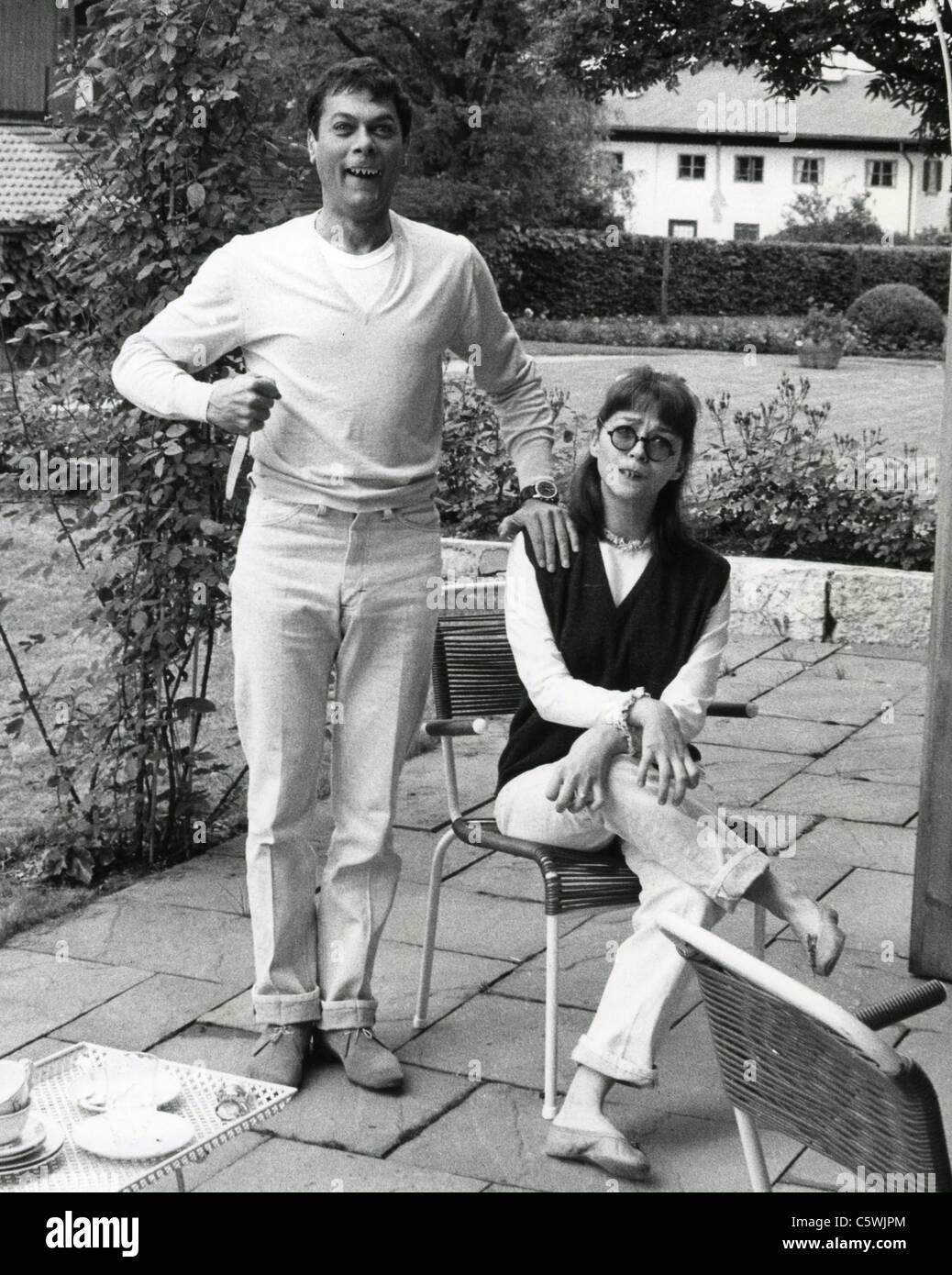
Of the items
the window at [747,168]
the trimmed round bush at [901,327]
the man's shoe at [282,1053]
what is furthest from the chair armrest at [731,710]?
the window at [747,168]

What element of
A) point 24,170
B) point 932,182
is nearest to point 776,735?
point 24,170

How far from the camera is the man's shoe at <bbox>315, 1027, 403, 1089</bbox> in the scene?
11.5 feet

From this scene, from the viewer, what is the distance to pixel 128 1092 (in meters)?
2.71

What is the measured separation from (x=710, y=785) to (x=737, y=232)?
55.7 m

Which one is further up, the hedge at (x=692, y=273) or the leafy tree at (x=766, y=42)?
the hedge at (x=692, y=273)

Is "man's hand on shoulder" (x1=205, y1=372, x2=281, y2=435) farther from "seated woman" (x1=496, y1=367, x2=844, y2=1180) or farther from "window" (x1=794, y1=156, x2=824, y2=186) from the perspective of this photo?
"window" (x1=794, y1=156, x2=824, y2=186)

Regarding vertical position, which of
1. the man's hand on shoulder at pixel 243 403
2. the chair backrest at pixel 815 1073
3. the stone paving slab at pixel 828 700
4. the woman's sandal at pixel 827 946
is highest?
the man's hand on shoulder at pixel 243 403

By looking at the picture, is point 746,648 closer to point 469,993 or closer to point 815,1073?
point 469,993

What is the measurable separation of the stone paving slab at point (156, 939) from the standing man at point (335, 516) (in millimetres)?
661

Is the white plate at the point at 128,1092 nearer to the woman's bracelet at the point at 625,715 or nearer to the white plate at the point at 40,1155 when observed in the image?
the white plate at the point at 40,1155

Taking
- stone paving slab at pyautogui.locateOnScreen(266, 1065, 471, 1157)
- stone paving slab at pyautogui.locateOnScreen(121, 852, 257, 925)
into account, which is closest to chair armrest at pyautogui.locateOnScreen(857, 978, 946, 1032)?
stone paving slab at pyautogui.locateOnScreen(266, 1065, 471, 1157)

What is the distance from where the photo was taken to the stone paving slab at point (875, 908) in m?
4.46

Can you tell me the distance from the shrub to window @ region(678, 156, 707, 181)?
53.3 metres
